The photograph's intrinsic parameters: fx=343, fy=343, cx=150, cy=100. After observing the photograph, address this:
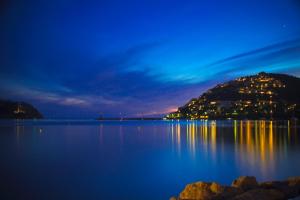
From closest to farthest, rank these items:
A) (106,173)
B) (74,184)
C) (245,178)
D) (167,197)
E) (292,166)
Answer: (245,178) < (167,197) < (74,184) < (106,173) < (292,166)

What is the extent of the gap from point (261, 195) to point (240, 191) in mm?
1055


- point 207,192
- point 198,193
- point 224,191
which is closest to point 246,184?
point 224,191

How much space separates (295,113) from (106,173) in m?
115

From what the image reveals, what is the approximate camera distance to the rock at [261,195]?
418 inches

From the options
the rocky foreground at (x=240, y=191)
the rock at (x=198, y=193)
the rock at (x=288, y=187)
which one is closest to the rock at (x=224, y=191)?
the rocky foreground at (x=240, y=191)

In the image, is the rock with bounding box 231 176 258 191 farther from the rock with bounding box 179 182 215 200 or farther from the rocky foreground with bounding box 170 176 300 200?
the rock with bounding box 179 182 215 200

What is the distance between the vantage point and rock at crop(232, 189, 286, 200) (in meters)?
10.6

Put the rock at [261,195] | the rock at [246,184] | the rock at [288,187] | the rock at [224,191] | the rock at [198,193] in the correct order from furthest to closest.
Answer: the rock at [246,184], the rock at [288,187], the rock at [224,191], the rock at [198,193], the rock at [261,195]

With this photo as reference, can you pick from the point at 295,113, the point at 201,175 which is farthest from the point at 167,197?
the point at 295,113

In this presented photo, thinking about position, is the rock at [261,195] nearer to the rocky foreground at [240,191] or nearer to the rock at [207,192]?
the rocky foreground at [240,191]

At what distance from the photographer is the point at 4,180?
721 inches

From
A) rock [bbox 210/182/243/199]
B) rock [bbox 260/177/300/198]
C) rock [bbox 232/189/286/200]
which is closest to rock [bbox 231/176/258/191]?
rock [bbox 260/177/300/198]

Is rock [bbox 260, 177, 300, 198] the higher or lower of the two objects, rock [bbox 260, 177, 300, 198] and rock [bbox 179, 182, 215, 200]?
the lower

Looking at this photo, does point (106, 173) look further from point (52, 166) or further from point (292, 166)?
point (292, 166)
